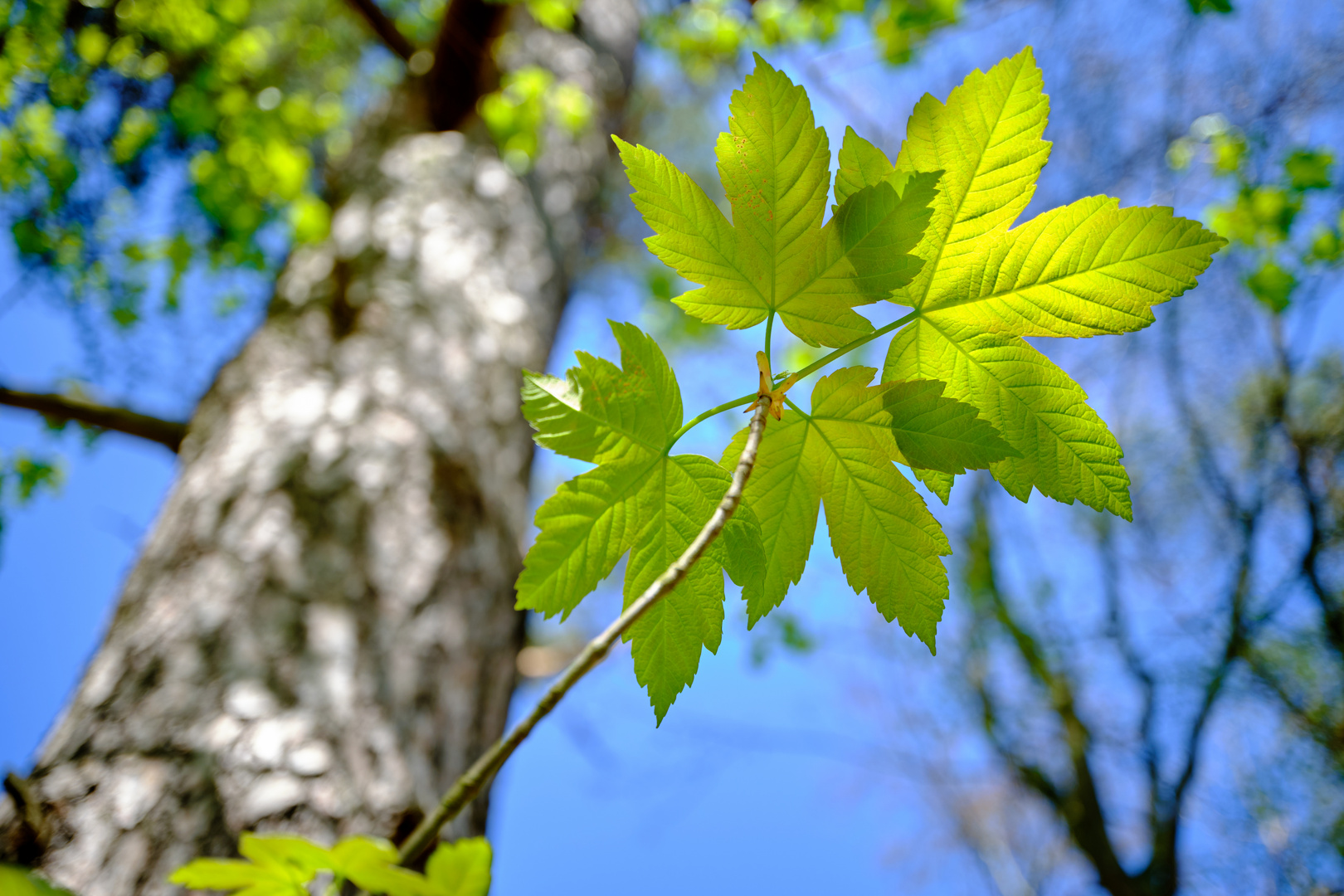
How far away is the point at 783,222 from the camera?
0.95 feet

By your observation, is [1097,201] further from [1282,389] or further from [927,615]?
[1282,389]

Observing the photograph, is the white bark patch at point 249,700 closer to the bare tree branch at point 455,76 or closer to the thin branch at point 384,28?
the bare tree branch at point 455,76

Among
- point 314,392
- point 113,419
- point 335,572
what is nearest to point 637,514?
point 335,572

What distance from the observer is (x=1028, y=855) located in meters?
3.54

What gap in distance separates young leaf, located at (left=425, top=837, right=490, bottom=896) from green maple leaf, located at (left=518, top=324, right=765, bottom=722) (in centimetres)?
9

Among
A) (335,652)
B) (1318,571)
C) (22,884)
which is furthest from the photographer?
(1318,571)

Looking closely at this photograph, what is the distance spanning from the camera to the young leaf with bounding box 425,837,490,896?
19cm

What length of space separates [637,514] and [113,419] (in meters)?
1.22

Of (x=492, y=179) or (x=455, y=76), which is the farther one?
(x=455, y=76)

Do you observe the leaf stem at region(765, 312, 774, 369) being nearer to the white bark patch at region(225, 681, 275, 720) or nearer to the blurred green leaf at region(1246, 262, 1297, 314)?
the white bark patch at region(225, 681, 275, 720)

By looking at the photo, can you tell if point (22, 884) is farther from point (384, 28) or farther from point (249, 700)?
point (384, 28)

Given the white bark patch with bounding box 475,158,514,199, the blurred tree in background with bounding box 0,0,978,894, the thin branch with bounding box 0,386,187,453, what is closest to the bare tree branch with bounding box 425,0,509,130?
the blurred tree in background with bounding box 0,0,978,894

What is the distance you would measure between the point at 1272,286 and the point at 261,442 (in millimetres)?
1786

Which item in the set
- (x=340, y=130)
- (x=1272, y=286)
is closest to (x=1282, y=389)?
(x=1272, y=286)
